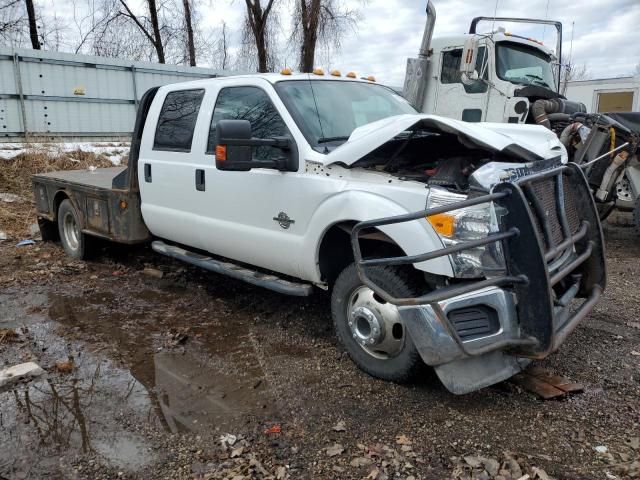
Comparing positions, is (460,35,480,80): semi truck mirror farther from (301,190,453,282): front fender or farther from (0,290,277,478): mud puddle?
(0,290,277,478): mud puddle

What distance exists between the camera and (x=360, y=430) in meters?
2.99

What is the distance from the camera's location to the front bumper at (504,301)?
2.75 metres

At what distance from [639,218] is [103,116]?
13522mm

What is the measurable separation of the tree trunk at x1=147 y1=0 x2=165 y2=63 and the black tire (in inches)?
752

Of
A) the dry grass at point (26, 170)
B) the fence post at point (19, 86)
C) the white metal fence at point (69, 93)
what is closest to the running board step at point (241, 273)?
the dry grass at point (26, 170)

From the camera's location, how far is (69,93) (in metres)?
14.7

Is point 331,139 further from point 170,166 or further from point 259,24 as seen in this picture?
point 259,24

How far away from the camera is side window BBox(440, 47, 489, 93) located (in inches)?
318

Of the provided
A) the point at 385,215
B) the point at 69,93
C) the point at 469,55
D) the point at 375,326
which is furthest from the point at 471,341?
the point at 69,93

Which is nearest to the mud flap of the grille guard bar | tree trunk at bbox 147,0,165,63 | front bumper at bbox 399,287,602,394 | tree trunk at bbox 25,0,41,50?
front bumper at bbox 399,287,602,394

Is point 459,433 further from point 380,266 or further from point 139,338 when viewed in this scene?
point 139,338

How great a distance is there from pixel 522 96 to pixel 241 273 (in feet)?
18.2

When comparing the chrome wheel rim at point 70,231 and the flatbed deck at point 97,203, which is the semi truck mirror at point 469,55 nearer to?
the flatbed deck at point 97,203

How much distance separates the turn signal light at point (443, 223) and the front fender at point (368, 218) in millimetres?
29
